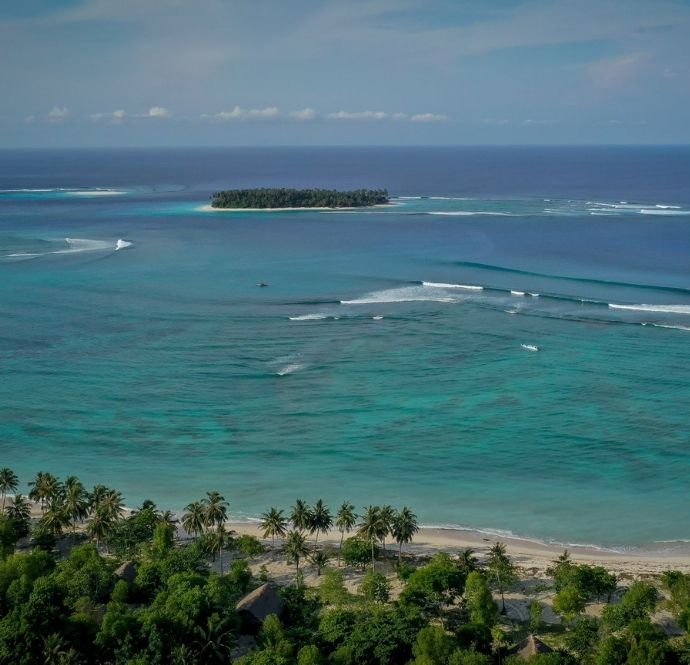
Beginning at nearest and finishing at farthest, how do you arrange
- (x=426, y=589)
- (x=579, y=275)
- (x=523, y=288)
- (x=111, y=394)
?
(x=426, y=589) < (x=111, y=394) < (x=523, y=288) < (x=579, y=275)

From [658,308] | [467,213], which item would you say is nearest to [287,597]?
[658,308]

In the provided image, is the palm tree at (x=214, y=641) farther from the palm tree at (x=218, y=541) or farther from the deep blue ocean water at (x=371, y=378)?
the deep blue ocean water at (x=371, y=378)

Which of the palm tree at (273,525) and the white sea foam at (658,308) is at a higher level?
the white sea foam at (658,308)

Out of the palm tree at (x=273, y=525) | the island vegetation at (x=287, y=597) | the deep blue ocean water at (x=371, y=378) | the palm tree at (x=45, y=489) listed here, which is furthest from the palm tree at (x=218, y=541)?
the palm tree at (x=45, y=489)

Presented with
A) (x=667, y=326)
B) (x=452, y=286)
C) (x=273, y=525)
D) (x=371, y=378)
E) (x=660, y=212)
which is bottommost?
(x=273, y=525)

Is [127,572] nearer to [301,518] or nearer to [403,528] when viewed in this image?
[301,518]

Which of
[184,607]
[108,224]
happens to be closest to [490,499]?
[184,607]

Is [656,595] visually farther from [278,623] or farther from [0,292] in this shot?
[0,292]
